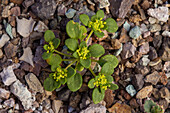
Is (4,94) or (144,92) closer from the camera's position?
(4,94)

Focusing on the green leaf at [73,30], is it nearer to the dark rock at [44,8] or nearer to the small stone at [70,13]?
the small stone at [70,13]

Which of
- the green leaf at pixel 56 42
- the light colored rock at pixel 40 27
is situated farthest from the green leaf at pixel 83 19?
the light colored rock at pixel 40 27

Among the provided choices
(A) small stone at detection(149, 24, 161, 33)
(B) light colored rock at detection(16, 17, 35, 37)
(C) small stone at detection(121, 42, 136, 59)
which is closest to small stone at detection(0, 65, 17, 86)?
(B) light colored rock at detection(16, 17, 35, 37)

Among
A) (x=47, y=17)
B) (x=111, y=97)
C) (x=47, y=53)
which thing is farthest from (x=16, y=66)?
(x=111, y=97)

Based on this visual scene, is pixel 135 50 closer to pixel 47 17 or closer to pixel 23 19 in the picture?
pixel 47 17

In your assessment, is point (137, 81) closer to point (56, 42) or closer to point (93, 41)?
point (93, 41)

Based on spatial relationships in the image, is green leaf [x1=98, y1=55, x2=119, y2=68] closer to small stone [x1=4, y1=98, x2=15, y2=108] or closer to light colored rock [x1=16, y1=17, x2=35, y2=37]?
light colored rock [x1=16, y1=17, x2=35, y2=37]

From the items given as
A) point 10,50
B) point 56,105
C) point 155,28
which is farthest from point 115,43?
point 10,50
